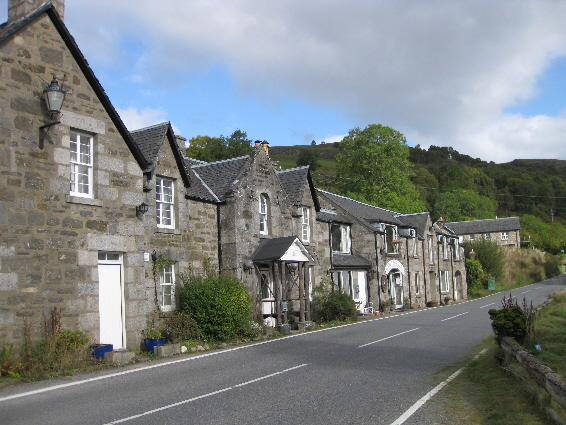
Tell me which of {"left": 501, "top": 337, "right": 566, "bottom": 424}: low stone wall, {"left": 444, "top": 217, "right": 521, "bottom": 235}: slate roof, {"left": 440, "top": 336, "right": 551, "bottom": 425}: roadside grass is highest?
{"left": 444, "top": 217, "right": 521, "bottom": 235}: slate roof

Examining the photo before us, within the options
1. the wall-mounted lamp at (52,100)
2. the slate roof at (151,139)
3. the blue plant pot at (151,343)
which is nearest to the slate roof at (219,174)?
the slate roof at (151,139)

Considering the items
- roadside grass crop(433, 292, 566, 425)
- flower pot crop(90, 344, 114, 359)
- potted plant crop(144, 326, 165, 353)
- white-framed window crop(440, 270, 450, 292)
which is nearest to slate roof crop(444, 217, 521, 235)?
→ white-framed window crop(440, 270, 450, 292)

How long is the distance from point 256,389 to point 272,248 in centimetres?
1268

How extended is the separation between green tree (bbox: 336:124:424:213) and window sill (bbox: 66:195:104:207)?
44.1m

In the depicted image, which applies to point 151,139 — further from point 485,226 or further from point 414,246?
point 485,226

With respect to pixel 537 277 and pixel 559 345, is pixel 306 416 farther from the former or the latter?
pixel 537 277

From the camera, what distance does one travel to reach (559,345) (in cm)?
1323

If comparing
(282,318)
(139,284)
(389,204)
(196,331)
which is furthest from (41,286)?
(389,204)

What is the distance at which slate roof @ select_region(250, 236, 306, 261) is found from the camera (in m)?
21.8

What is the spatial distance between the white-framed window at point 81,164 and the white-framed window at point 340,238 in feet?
65.1

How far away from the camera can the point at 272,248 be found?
73.6 ft

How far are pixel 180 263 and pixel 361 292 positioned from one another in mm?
17368

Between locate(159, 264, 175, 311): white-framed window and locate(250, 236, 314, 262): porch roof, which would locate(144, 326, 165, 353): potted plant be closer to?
locate(159, 264, 175, 311): white-framed window

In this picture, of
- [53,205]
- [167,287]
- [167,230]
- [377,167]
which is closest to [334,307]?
[167,287]
